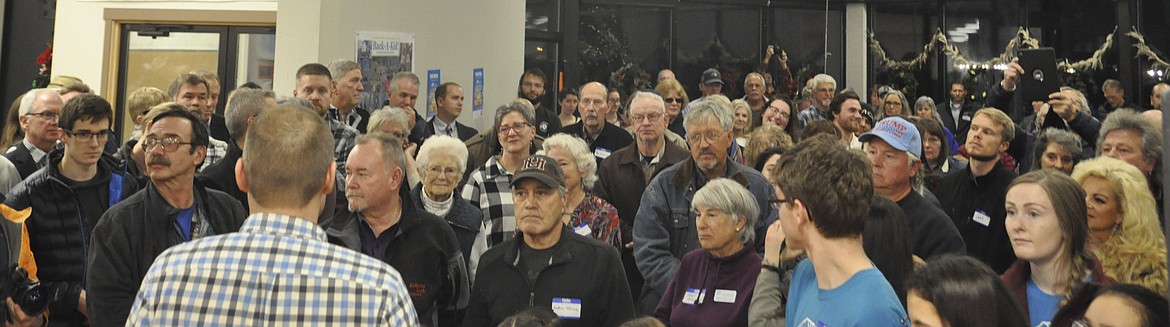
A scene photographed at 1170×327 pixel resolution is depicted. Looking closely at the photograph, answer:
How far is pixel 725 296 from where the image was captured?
3.85 m

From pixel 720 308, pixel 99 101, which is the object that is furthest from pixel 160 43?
pixel 720 308

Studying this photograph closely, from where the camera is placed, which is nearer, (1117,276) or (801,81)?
(1117,276)

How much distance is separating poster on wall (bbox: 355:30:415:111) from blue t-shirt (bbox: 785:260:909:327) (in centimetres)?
522

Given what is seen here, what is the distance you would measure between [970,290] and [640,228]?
2.30 metres

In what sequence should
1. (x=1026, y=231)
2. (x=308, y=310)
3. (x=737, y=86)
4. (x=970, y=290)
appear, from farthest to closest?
(x=737, y=86)
(x=1026, y=231)
(x=970, y=290)
(x=308, y=310)

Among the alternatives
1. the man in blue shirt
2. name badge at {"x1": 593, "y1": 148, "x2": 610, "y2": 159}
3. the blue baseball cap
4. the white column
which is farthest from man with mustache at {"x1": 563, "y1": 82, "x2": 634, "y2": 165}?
the white column

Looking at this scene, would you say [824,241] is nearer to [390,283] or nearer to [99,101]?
[390,283]

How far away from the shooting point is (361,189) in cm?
390

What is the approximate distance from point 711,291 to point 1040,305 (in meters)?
1.16

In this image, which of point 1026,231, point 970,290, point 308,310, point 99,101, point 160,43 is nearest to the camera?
point 308,310

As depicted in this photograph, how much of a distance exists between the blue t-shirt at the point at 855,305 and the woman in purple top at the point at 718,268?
4.04 ft

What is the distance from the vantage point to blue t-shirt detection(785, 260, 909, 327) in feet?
7.80

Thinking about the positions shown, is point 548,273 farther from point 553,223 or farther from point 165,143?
point 165,143

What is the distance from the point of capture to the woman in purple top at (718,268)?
383 centimetres
